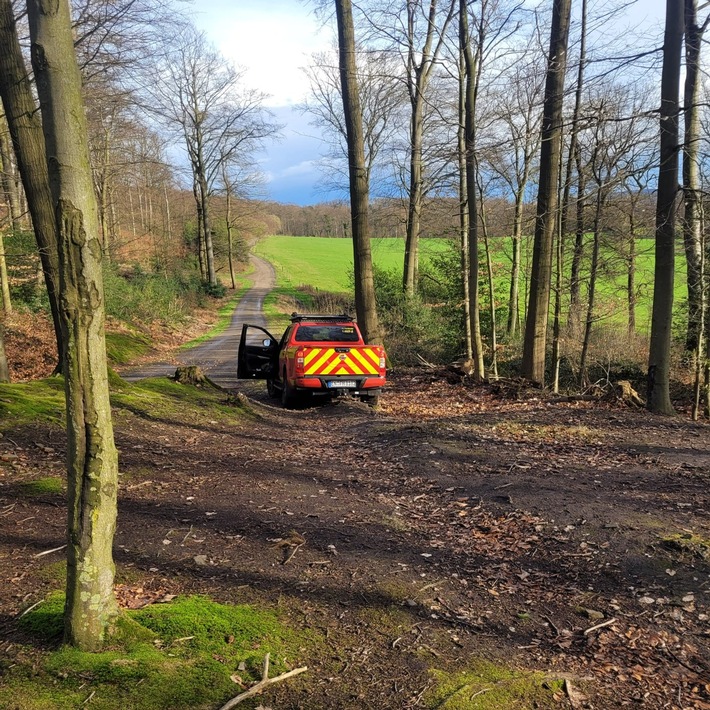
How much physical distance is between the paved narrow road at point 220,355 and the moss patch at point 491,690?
12.2 m

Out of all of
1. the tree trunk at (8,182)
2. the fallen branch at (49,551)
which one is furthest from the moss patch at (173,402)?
the tree trunk at (8,182)

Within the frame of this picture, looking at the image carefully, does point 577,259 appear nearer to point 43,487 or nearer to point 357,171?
point 357,171

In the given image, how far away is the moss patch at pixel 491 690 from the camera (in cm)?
235

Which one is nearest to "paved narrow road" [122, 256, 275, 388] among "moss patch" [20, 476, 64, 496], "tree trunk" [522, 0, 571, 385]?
"tree trunk" [522, 0, 571, 385]

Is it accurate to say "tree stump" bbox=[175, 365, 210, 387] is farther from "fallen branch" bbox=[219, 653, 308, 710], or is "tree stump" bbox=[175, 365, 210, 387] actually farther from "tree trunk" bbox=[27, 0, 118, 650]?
"fallen branch" bbox=[219, 653, 308, 710]

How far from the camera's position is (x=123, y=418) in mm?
6734

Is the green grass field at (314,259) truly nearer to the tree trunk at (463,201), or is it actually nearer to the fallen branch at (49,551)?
the tree trunk at (463,201)

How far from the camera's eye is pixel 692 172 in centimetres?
1367

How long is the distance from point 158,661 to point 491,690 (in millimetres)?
1514

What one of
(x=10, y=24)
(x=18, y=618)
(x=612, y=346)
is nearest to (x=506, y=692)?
(x=18, y=618)

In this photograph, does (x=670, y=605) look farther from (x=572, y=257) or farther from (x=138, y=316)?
(x=138, y=316)

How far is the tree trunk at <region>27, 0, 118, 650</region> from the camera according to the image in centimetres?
206

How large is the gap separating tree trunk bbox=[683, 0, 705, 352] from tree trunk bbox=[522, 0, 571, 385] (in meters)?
2.11

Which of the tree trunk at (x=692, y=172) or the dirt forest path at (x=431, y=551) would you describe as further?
the tree trunk at (x=692, y=172)
